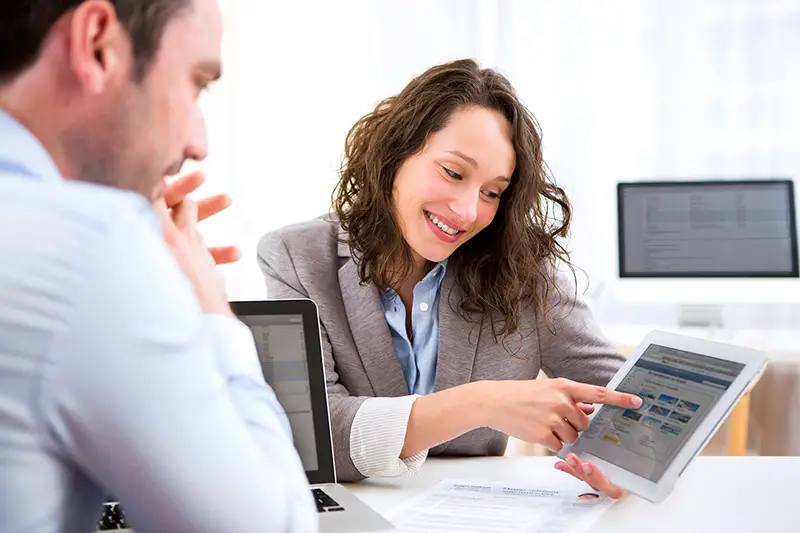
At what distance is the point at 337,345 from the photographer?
151 centimetres

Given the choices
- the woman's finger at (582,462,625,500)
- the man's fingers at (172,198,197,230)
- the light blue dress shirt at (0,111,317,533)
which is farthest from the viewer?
the woman's finger at (582,462,625,500)

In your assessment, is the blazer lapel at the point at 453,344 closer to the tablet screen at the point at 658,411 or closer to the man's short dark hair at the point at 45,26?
the tablet screen at the point at 658,411

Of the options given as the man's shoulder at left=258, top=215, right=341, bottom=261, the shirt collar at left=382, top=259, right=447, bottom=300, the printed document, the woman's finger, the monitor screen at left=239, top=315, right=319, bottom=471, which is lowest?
the printed document

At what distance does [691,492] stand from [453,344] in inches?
19.5

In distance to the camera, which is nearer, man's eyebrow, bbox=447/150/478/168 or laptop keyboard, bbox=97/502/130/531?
laptop keyboard, bbox=97/502/130/531

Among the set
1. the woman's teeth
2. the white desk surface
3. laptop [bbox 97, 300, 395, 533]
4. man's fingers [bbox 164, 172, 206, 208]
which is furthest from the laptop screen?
the woman's teeth

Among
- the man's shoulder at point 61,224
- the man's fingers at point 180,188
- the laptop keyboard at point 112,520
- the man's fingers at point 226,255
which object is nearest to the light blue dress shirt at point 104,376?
the man's shoulder at point 61,224

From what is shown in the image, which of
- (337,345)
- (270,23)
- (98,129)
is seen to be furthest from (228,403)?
(270,23)

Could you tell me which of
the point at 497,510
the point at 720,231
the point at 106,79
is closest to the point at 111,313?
the point at 106,79

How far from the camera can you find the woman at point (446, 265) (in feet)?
4.96

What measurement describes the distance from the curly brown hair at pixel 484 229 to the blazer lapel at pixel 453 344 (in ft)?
0.08

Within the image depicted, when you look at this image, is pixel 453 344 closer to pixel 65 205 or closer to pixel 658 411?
pixel 658 411

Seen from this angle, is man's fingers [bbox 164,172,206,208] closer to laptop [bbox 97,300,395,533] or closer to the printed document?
laptop [bbox 97,300,395,533]

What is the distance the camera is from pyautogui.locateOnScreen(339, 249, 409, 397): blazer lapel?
4.95 ft
